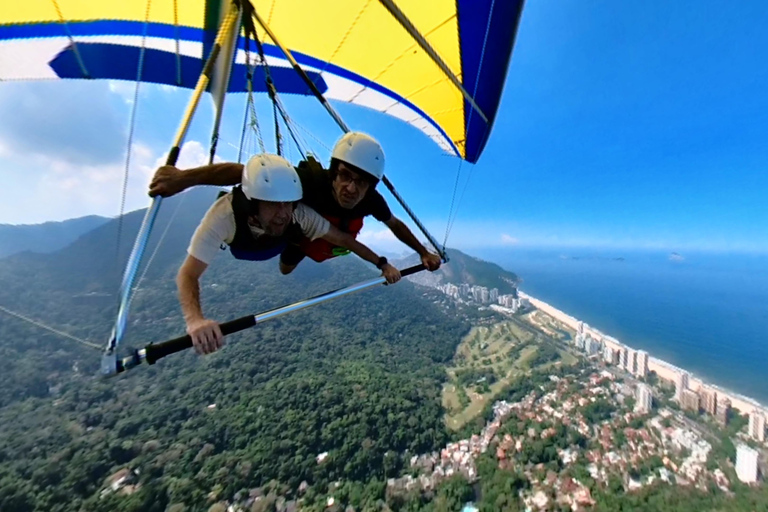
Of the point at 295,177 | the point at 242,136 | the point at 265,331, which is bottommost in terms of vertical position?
the point at 265,331

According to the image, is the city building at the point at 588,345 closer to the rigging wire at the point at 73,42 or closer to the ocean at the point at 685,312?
the ocean at the point at 685,312

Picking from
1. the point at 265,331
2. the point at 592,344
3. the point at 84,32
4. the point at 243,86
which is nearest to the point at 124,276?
the point at 84,32

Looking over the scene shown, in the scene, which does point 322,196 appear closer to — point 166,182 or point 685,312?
point 166,182

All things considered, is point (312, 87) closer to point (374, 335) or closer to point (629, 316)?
point (374, 335)

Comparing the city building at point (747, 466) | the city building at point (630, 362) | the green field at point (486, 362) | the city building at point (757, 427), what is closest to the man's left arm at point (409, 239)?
the green field at point (486, 362)

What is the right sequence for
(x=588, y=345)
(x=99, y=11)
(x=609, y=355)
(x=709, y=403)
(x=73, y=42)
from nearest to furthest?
1. (x=99, y=11)
2. (x=73, y=42)
3. (x=709, y=403)
4. (x=609, y=355)
5. (x=588, y=345)

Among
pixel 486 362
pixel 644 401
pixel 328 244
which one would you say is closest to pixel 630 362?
pixel 644 401
